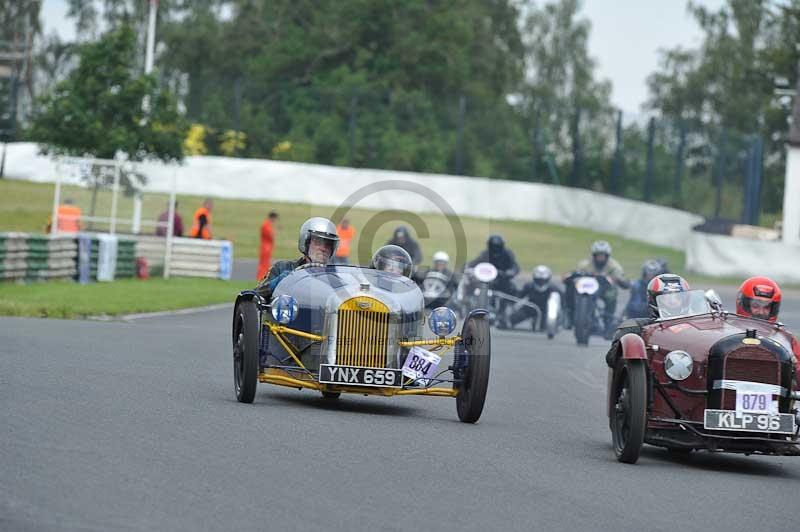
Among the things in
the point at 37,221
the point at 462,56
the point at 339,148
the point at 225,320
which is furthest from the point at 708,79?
the point at 225,320

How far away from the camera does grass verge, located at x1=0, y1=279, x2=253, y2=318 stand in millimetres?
21703

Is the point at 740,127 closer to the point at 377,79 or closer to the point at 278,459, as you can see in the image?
the point at 377,79

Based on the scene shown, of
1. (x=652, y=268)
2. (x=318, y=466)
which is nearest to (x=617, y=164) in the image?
(x=652, y=268)

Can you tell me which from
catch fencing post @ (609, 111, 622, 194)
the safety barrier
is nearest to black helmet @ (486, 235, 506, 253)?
the safety barrier

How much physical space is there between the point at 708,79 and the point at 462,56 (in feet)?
77.0

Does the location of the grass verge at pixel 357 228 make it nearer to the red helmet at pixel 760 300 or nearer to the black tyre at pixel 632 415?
the red helmet at pixel 760 300

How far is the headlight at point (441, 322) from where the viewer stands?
482 inches

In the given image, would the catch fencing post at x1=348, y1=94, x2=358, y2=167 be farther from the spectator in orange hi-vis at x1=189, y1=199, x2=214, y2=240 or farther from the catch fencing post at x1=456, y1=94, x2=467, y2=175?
the spectator in orange hi-vis at x1=189, y1=199, x2=214, y2=240

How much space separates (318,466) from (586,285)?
16.0m

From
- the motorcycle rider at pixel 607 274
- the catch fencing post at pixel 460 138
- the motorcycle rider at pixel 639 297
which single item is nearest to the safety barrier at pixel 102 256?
the motorcycle rider at pixel 607 274

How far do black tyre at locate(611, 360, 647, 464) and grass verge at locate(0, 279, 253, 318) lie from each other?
12.2 m

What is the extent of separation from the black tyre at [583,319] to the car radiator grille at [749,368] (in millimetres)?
14150

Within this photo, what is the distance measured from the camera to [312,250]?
42.9 feet

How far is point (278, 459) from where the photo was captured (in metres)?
8.91
